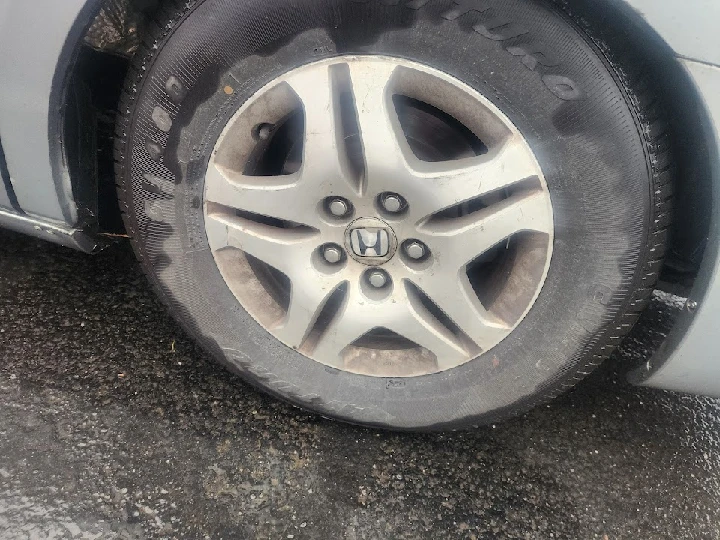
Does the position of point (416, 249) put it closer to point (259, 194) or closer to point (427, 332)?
point (427, 332)

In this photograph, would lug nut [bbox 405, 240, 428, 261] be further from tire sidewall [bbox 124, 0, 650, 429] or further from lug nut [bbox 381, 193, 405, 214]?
tire sidewall [bbox 124, 0, 650, 429]

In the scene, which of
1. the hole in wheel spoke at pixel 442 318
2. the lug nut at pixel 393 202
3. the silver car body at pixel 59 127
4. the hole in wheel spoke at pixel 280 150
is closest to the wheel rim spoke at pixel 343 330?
the hole in wheel spoke at pixel 442 318

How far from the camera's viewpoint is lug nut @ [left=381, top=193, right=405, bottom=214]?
1.30m

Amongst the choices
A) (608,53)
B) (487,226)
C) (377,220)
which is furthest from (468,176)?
(608,53)

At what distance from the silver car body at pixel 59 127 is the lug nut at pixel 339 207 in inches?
23.9

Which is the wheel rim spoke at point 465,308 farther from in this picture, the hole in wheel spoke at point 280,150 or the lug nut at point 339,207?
the hole in wheel spoke at point 280,150

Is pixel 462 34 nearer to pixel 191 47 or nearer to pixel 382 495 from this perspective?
pixel 191 47

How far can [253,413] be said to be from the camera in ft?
5.48

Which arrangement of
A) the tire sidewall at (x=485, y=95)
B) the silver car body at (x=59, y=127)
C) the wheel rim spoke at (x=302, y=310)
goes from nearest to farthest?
the silver car body at (x=59, y=127), the tire sidewall at (x=485, y=95), the wheel rim spoke at (x=302, y=310)

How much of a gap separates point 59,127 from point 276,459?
93 centimetres

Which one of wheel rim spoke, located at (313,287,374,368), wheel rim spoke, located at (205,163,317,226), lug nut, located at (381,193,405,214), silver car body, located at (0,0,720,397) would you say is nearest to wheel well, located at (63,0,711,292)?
silver car body, located at (0,0,720,397)

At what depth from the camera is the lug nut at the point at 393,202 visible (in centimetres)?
130

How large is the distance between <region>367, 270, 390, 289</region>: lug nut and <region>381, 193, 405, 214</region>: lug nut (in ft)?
0.55

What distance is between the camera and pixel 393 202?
131 centimetres
